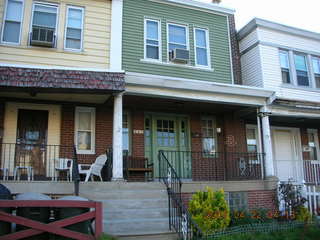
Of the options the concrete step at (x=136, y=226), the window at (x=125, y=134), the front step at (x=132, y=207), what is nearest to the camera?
the concrete step at (x=136, y=226)

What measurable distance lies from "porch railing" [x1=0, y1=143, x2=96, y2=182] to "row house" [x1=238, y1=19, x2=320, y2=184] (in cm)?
691

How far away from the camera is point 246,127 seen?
44.1 ft

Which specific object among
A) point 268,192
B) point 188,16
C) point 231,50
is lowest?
point 268,192

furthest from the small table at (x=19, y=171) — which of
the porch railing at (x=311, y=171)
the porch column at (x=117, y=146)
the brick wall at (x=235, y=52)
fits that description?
the porch railing at (x=311, y=171)

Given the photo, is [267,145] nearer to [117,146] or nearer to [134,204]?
[117,146]

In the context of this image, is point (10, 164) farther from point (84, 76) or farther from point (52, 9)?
point (52, 9)

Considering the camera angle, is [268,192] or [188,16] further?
[188,16]

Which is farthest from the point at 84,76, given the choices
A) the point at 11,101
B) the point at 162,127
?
the point at 162,127

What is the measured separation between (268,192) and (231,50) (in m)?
5.72

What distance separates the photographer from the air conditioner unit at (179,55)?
1180 cm

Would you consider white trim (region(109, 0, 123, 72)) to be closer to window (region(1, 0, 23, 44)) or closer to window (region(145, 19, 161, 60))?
window (region(145, 19, 161, 60))

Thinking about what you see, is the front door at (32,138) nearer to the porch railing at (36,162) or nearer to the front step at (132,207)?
the porch railing at (36,162)

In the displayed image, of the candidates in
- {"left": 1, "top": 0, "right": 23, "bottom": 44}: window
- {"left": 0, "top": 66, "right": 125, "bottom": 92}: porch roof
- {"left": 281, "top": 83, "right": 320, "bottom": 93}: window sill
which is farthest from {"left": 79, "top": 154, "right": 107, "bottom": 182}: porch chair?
{"left": 281, "top": 83, "right": 320, "bottom": 93}: window sill

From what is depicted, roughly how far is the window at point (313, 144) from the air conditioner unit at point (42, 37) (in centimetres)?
1117
